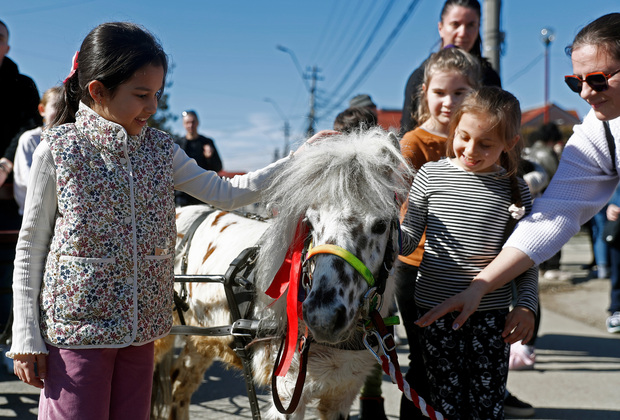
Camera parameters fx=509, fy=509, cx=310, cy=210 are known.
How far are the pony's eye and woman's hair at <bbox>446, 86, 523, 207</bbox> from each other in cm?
67

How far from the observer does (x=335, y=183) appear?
1814 mm

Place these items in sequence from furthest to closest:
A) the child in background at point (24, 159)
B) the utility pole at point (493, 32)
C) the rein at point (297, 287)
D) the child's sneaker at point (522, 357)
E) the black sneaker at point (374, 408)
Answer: the utility pole at point (493, 32)
the child's sneaker at point (522, 357)
the child in background at point (24, 159)
the black sneaker at point (374, 408)
the rein at point (297, 287)

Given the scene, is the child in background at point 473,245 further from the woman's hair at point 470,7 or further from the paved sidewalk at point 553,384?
the woman's hair at point 470,7

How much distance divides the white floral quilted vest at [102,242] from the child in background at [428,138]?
3.99 ft


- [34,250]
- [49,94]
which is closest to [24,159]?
[49,94]

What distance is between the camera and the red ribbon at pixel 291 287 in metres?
1.79

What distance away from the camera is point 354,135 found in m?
2.03

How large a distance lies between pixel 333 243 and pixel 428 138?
118 centimetres

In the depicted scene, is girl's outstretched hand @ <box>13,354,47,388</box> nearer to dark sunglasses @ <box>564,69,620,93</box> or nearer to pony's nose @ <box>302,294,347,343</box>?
pony's nose @ <box>302,294,347,343</box>

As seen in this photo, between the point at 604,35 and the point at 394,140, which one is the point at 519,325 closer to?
the point at 394,140

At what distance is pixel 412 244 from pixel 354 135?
530mm

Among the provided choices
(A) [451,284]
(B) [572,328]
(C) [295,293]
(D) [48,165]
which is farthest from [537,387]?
(D) [48,165]

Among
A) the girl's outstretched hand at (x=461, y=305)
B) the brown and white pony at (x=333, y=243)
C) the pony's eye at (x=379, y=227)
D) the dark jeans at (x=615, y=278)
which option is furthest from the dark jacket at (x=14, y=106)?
the dark jeans at (x=615, y=278)

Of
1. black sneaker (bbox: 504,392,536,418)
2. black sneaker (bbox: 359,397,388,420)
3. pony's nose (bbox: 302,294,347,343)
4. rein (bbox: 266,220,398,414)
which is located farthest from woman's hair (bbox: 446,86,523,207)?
black sneaker (bbox: 504,392,536,418)
